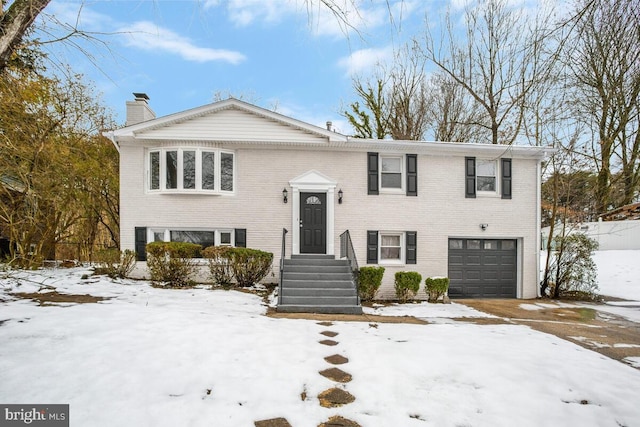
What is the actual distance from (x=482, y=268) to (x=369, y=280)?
15.0ft

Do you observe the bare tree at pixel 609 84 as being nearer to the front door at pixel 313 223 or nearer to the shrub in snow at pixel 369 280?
the shrub in snow at pixel 369 280

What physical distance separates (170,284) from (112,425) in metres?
6.86

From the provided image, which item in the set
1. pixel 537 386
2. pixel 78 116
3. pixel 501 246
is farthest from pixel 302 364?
pixel 78 116

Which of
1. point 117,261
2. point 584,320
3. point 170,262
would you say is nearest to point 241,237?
point 170,262

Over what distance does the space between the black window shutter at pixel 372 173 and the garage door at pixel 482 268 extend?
3.27 meters

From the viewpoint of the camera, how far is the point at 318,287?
812cm

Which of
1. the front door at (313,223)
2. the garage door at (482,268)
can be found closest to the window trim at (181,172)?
the front door at (313,223)

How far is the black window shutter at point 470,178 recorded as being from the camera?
1084cm

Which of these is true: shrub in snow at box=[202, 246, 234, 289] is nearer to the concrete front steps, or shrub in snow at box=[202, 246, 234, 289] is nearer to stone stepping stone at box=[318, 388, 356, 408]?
the concrete front steps

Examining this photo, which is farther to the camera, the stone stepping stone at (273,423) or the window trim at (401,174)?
the window trim at (401,174)

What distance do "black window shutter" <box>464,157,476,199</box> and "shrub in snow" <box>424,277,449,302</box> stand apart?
127 inches

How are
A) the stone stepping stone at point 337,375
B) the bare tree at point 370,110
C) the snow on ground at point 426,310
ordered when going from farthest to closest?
the bare tree at point 370,110 → the snow on ground at point 426,310 → the stone stepping stone at point 337,375

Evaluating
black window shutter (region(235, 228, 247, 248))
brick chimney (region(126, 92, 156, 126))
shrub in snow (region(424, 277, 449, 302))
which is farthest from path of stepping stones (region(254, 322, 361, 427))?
brick chimney (region(126, 92, 156, 126))

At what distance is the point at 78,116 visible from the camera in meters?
12.8
